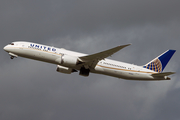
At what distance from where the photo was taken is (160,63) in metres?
57.8

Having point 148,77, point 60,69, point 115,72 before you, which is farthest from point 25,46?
point 148,77

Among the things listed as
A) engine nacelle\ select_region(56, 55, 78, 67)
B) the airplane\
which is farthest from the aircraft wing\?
engine nacelle\ select_region(56, 55, 78, 67)

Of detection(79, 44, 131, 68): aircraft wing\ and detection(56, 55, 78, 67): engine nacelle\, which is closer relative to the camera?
detection(79, 44, 131, 68): aircraft wing\

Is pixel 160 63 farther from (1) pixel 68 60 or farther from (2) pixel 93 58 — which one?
(1) pixel 68 60

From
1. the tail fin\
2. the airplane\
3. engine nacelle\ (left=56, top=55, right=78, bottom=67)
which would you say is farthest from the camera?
the tail fin\

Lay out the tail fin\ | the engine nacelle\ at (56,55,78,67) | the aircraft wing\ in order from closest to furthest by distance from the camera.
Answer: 1. the aircraft wing\
2. the engine nacelle\ at (56,55,78,67)
3. the tail fin\

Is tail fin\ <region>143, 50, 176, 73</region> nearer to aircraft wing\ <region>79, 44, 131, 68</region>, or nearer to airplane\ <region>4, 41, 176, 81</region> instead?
airplane\ <region>4, 41, 176, 81</region>

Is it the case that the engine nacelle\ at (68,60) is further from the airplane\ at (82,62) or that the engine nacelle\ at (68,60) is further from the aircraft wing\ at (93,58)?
the aircraft wing\ at (93,58)

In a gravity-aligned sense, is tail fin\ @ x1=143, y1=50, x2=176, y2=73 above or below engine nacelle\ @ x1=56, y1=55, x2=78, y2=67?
above

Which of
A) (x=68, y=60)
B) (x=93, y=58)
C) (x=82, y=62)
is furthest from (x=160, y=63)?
(x=68, y=60)

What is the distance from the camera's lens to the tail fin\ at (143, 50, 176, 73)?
186 ft

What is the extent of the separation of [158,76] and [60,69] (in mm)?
18080

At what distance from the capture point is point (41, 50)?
166 ft

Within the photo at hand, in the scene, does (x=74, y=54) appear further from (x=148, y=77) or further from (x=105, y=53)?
(x=148, y=77)
